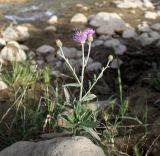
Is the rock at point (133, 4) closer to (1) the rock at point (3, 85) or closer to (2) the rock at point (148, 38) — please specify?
(2) the rock at point (148, 38)

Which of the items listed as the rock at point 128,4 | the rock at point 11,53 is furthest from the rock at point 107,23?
the rock at point 11,53

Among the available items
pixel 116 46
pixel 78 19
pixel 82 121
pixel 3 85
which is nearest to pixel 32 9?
pixel 78 19

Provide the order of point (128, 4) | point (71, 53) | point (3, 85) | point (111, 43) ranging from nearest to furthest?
point (3, 85) → point (71, 53) → point (111, 43) → point (128, 4)

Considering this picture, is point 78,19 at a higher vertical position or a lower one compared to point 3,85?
lower

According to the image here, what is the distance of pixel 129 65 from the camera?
15.5ft

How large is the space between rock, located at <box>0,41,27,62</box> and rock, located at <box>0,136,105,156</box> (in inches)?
81.6

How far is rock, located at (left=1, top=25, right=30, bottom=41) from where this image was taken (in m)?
5.25

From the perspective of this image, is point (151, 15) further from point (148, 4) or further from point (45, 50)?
point (45, 50)

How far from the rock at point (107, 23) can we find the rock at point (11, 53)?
1.11 meters

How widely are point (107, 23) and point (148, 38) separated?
→ 0.65m

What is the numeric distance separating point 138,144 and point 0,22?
3.26m

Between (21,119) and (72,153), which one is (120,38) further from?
(72,153)

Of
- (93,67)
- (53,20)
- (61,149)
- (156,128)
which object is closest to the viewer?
(61,149)

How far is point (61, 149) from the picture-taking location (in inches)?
93.8
